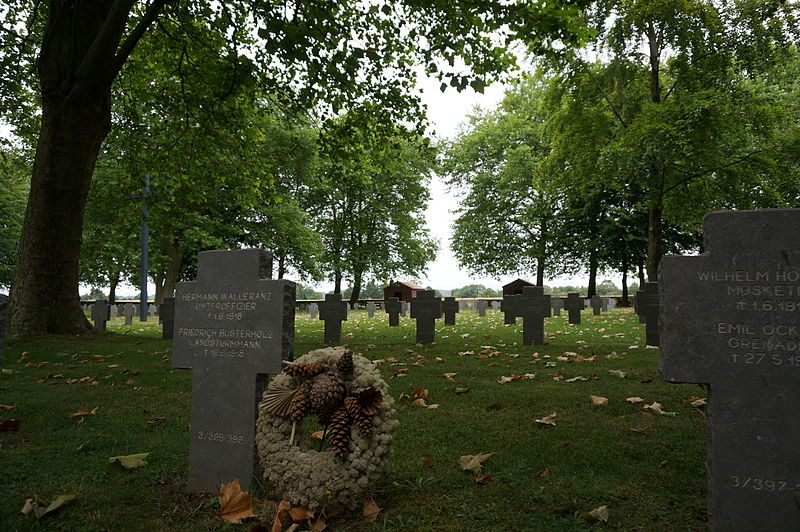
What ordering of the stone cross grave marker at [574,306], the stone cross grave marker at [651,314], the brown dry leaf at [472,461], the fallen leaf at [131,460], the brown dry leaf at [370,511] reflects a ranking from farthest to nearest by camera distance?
the stone cross grave marker at [574,306]
the stone cross grave marker at [651,314]
the fallen leaf at [131,460]
the brown dry leaf at [472,461]
the brown dry leaf at [370,511]

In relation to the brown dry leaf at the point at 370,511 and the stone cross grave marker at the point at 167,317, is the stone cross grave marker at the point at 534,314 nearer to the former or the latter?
the brown dry leaf at the point at 370,511

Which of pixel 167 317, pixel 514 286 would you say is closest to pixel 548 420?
pixel 167 317

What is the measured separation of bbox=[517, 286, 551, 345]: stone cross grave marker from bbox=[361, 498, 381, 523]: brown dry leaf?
26.4 feet

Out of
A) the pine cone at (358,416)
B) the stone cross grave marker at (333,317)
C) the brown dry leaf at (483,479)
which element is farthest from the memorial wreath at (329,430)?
the stone cross grave marker at (333,317)

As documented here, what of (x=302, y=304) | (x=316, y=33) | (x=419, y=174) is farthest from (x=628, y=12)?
(x=302, y=304)

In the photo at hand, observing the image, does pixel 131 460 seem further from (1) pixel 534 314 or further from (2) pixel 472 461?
(1) pixel 534 314

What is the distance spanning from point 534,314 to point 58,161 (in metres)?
10.3

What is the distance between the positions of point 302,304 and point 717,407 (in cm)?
3358

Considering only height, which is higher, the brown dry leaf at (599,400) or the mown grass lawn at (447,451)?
the brown dry leaf at (599,400)

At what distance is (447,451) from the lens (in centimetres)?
389

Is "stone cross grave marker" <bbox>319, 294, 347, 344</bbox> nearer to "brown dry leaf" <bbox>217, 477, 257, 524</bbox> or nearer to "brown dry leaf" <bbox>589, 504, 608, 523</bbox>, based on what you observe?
"brown dry leaf" <bbox>217, 477, 257, 524</bbox>

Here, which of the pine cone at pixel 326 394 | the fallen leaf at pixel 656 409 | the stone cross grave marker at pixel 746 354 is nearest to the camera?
the stone cross grave marker at pixel 746 354

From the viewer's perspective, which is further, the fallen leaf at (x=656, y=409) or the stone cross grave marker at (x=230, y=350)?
the fallen leaf at (x=656, y=409)

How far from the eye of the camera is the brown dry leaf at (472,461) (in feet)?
11.5
